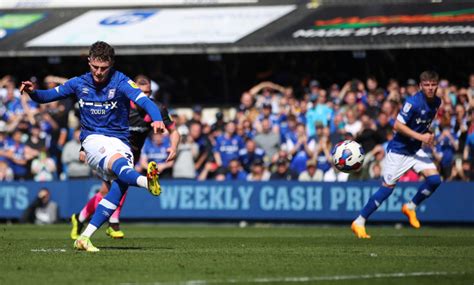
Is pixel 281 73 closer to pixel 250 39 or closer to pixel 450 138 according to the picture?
pixel 250 39

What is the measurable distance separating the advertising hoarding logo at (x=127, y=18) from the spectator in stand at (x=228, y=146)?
19.1 feet

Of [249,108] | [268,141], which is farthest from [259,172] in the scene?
[249,108]

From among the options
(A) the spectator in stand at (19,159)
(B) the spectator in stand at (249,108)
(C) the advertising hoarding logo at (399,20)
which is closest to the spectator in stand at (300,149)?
(B) the spectator in stand at (249,108)

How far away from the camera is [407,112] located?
16562 mm

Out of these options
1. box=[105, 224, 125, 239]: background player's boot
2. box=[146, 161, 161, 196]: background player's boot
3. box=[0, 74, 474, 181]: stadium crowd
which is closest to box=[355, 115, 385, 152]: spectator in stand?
box=[0, 74, 474, 181]: stadium crowd

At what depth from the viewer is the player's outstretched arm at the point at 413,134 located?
53.2 ft

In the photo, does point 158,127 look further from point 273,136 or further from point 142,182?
point 273,136

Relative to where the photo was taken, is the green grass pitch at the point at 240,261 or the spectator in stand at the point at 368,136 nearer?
the green grass pitch at the point at 240,261

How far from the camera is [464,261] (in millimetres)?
12047

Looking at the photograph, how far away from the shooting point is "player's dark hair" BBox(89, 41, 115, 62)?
12.7 metres

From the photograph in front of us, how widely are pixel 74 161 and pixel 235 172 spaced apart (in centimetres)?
393

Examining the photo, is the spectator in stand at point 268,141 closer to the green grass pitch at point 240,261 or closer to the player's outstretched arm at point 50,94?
the green grass pitch at point 240,261

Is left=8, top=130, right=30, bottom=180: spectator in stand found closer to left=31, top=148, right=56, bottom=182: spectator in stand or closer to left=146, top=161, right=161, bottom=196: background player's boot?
left=31, top=148, right=56, bottom=182: spectator in stand

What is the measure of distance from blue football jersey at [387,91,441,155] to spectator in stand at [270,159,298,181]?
7.40 meters
